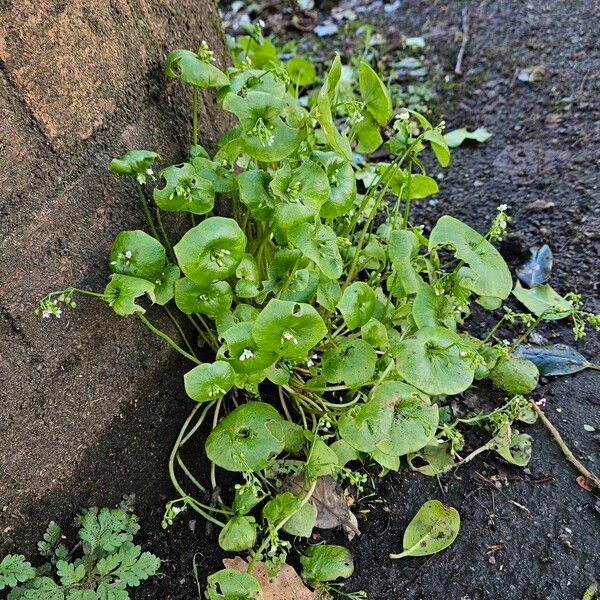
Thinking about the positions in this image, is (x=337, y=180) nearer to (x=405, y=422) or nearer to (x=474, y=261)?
(x=474, y=261)

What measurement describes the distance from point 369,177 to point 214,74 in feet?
3.25

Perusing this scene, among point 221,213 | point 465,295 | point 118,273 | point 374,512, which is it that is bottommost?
point 374,512

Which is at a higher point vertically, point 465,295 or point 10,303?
point 10,303

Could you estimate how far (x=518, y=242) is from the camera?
1.88 meters

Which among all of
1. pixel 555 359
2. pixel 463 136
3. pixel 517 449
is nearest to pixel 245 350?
pixel 517 449

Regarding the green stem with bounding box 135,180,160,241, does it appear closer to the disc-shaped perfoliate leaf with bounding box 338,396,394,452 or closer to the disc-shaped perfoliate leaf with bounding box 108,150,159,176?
the disc-shaped perfoliate leaf with bounding box 108,150,159,176

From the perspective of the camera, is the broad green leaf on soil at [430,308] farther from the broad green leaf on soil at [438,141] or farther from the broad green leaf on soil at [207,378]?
the broad green leaf on soil at [207,378]

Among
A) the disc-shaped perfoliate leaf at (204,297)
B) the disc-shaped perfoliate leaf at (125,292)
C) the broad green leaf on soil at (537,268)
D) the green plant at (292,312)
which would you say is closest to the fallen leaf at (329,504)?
the green plant at (292,312)

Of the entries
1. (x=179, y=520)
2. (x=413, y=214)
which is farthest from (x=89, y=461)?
(x=413, y=214)

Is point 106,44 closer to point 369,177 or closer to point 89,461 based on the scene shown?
point 89,461

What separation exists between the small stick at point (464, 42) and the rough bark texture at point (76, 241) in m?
1.52

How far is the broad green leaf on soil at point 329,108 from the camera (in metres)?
1.17

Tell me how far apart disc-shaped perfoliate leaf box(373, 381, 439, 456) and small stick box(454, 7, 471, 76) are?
6.07 feet

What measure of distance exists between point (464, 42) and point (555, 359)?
5.71ft
